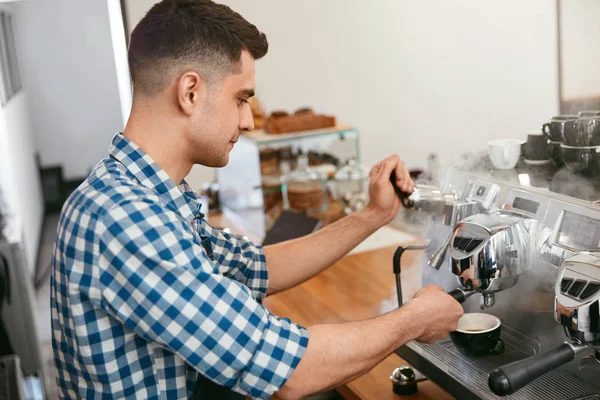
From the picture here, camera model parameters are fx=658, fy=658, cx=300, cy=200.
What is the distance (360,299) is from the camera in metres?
1.68

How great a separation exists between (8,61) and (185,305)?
19.0 feet

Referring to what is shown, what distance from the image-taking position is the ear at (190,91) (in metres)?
1.04

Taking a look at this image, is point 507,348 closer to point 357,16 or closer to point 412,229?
point 412,229

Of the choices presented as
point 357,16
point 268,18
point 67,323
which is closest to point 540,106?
point 357,16

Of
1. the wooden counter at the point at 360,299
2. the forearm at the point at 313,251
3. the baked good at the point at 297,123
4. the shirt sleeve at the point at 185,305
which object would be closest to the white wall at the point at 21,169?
the baked good at the point at 297,123

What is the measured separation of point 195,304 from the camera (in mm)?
908

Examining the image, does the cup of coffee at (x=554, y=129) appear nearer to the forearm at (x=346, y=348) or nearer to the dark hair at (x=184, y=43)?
the forearm at (x=346, y=348)

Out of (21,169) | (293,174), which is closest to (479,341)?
(293,174)

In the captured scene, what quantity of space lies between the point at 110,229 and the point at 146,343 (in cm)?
20

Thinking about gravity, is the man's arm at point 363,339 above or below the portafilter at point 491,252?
below

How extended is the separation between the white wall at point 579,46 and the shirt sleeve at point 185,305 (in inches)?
117

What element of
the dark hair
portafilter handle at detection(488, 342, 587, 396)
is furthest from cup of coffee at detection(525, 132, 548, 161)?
the dark hair

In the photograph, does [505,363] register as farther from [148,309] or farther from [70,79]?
[70,79]

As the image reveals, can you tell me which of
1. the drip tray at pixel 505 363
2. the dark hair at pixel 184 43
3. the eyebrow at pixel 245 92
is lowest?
the drip tray at pixel 505 363
